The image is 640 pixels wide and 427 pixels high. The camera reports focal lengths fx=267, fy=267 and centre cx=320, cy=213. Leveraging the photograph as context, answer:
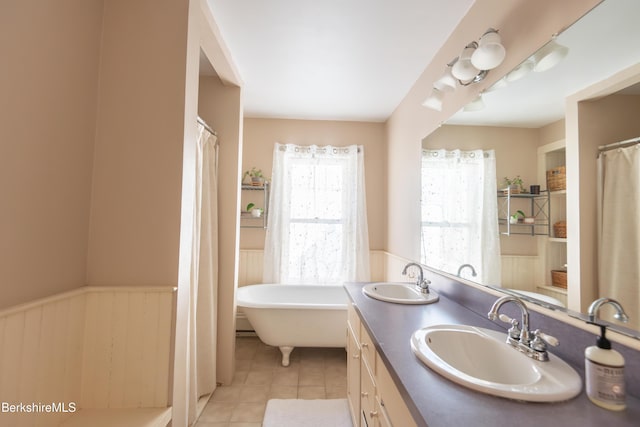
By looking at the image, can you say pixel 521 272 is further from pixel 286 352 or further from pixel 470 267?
pixel 286 352

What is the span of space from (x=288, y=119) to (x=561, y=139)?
2.73 metres

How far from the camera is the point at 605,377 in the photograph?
25.7 inches

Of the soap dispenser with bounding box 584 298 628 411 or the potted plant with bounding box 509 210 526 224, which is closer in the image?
the soap dispenser with bounding box 584 298 628 411

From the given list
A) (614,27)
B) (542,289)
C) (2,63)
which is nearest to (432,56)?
(614,27)

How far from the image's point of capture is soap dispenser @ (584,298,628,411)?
645mm

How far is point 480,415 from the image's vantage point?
629mm

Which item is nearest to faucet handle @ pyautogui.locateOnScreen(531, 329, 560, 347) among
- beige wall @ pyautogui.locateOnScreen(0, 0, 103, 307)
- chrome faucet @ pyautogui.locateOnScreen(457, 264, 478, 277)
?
chrome faucet @ pyautogui.locateOnScreen(457, 264, 478, 277)

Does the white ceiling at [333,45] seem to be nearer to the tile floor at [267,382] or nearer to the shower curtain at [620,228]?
the shower curtain at [620,228]

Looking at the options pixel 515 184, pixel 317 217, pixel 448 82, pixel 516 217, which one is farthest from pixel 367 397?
pixel 317 217

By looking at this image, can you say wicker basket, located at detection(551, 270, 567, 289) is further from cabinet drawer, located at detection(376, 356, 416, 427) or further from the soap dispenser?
cabinet drawer, located at detection(376, 356, 416, 427)

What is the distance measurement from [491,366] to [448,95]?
156 centimetres

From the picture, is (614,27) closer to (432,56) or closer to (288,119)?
(432,56)

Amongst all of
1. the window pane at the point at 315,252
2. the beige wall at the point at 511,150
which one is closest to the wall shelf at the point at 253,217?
the window pane at the point at 315,252

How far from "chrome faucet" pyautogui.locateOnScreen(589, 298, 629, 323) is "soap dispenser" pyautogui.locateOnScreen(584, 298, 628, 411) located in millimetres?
140
